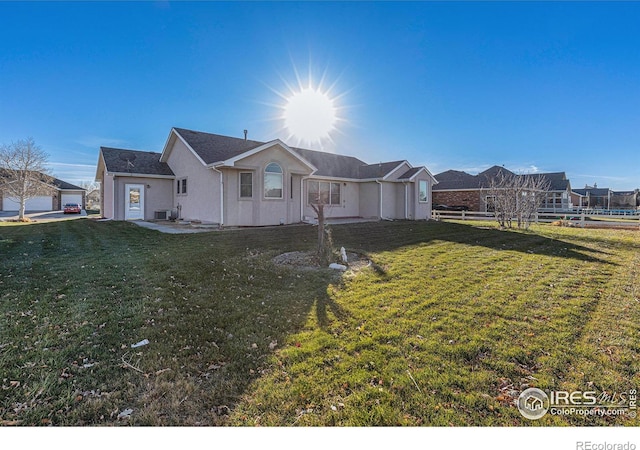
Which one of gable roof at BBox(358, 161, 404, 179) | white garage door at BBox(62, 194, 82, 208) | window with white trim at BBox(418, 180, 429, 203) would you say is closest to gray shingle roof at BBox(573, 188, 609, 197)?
window with white trim at BBox(418, 180, 429, 203)

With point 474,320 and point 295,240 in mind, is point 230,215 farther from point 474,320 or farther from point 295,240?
point 474,320

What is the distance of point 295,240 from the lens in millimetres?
10672

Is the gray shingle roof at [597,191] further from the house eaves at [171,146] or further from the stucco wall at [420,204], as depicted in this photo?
the house eaves at [171,146]

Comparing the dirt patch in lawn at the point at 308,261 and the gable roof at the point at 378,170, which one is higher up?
the gable roof at the point at 378,170

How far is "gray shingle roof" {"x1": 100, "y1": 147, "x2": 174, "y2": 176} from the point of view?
687 inches

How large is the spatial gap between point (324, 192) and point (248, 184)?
21.8ft

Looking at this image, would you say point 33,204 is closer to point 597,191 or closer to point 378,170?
point 378,170

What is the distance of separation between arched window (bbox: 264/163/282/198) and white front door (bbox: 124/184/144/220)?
8577 mm

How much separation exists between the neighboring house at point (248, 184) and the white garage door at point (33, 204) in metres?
19.4

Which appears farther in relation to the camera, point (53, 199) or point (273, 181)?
point (53, 199)

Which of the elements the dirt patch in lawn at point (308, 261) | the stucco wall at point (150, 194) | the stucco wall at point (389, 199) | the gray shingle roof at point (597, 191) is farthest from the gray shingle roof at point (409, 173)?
the gray shingle roof at point (597, 191)

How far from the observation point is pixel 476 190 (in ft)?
104

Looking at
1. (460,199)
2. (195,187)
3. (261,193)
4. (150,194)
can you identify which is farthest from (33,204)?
(460,199)

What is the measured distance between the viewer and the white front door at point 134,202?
17891mm
